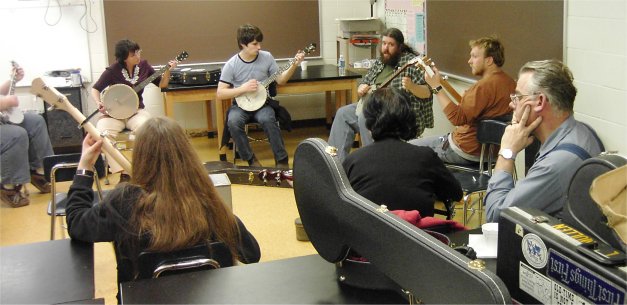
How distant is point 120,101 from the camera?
5281 mm

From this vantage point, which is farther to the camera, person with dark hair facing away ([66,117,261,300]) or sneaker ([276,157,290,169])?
sneaker ([276,157,290,169])

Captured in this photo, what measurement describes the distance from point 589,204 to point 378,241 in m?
0.38

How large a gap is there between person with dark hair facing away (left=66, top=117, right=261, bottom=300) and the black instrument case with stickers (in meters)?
1.06

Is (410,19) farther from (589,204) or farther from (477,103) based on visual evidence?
(589,204)

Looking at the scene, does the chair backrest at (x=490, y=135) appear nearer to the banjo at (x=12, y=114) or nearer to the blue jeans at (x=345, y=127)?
the blue jeans at (x=345, y=127)

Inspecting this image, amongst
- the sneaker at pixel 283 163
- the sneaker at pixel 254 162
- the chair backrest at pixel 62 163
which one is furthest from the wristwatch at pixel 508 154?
the sneaker at pixel 254 162

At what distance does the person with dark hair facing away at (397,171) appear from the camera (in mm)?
2494

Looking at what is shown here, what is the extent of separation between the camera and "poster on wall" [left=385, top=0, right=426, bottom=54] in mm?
5684

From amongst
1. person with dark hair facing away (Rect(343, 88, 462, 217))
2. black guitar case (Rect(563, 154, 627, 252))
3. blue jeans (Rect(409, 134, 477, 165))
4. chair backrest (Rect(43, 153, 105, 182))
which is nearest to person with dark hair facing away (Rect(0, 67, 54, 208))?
chair backrest (Rect(43, 153, 105, 182))

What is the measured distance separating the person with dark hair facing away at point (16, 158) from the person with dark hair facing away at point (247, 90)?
1483 mm

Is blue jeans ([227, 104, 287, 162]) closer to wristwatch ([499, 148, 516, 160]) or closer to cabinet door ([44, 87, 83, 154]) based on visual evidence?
cabinet door ([44, 87, 83, 154])

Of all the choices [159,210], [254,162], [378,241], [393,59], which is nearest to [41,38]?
[254,162]

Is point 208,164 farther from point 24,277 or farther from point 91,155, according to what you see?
point 24,277

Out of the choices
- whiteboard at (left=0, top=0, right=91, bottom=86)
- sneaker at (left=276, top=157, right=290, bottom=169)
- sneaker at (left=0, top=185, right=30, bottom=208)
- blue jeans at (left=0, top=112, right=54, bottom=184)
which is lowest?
sneaker at (left=0, top=185, right=30, bottom=208)
